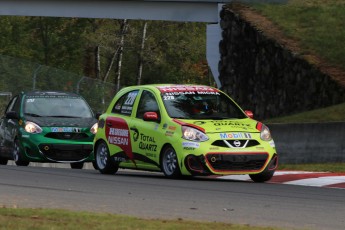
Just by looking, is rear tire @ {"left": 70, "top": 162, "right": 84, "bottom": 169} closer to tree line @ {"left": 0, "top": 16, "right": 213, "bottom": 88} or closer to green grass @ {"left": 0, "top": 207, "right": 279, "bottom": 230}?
green grass @ {"left": 0, "top": 207, "right": 279, "bottom": 230}

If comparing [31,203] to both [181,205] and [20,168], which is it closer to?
[181,205]

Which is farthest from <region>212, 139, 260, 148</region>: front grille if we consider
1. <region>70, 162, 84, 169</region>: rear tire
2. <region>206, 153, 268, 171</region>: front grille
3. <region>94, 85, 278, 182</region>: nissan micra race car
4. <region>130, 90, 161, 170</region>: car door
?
<region>70, 162, 84, 169</region>: rear tire

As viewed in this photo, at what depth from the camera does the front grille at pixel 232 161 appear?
696 inches

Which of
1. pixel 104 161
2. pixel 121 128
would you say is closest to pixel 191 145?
pixel 121 128

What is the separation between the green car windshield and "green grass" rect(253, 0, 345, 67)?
1718 centimetres

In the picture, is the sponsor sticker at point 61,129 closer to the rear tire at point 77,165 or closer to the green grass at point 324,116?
the rear tire at point 77,165

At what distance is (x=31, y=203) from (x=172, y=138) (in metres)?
4.94

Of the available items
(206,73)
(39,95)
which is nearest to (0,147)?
(39,95)

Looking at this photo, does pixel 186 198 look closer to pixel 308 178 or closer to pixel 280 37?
pixel 308 178

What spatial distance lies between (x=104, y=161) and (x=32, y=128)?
353cm

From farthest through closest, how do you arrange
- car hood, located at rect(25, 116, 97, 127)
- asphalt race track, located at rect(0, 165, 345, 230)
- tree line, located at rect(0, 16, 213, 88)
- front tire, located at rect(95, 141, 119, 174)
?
tree line, located at rect(0, 16, 213, 88), car hood, located at rect(25, 116, 97, 127), front tire, located at rect(95, 141, 119, 174), asphalt race track, located at rect(0, 165, 345, 230)

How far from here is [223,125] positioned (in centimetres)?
1802

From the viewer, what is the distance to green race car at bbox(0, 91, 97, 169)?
23.2 meters

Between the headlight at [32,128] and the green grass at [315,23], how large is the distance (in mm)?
14677
